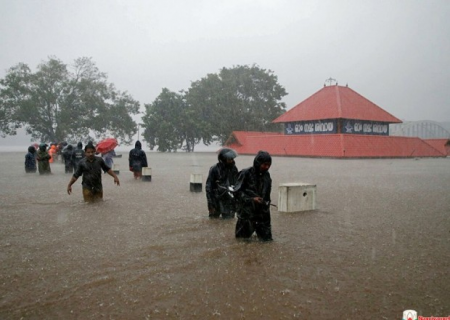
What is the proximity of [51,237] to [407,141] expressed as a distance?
→ 123ft

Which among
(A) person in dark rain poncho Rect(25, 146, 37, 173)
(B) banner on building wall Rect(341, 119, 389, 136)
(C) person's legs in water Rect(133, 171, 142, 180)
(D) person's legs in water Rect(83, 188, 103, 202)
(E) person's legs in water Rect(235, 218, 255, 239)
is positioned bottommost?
(E) person's legs in water Rect(235, 218, 255, 239)

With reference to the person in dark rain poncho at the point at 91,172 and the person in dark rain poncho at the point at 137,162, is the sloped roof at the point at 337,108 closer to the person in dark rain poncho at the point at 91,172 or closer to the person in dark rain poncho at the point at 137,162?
the person in dark rain poncho at the point at 137,162

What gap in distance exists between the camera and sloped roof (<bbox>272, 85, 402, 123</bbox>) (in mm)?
37625

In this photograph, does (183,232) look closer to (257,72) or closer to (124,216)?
(124,216)

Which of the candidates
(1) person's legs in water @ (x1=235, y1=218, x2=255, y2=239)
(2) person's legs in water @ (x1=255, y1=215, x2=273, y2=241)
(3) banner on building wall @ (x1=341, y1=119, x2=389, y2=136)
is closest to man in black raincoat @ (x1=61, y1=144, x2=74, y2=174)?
(1) person's legs in water @ (x1=235, y1=218, x2=255, y2=239)

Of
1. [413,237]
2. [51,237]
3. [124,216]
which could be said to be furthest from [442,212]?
[51,237]

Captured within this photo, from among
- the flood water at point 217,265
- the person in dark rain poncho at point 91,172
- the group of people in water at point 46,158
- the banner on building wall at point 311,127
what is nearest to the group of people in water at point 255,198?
the flood water at point 217,265

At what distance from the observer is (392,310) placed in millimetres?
3125

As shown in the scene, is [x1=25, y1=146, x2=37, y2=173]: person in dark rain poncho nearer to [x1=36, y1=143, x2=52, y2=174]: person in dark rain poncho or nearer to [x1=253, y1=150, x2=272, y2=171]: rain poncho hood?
[x1=36, y1=143, x2=52, y2=174]: person in dark rain poncho

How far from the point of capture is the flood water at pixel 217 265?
3184 mm

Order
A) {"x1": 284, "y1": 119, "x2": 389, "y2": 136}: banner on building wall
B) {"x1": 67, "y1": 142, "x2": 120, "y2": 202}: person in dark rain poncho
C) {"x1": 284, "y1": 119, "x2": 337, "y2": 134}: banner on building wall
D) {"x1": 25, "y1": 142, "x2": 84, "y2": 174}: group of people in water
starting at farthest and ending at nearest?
{"x1": 284, "y1": 119, "x2": 337, "y2": 134}: banner on building wall, {"x1": 284, "y1": 119, "x2": 389, "y2": 136}: banner on building wall, {"x1": 25, "y1": 142, "x2": 84, "y2": 174}: group of people in water, {"x1": 67, "y1": 142, "x2": 120, "y2": 202}: person in dark rain poncho

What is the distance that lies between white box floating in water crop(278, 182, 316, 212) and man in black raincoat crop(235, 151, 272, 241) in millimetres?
2329

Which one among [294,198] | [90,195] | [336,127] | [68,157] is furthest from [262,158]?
[336,127]

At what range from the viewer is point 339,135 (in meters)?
32.5
